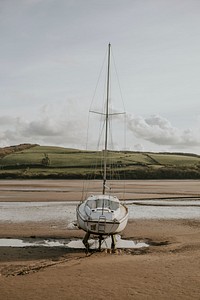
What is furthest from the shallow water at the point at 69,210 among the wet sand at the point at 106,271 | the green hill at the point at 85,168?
the green hill at the point at 85,168

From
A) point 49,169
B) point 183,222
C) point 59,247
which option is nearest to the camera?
point 59,247

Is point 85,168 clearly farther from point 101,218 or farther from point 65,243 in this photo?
point 101,218

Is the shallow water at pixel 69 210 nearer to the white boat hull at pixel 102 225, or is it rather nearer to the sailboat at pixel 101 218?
the sailboat at pixel 101 218

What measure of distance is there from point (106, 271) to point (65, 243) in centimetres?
779

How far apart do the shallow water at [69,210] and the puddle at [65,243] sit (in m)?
5.82

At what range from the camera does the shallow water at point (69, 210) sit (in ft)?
109

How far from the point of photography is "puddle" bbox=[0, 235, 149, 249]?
2330 cm

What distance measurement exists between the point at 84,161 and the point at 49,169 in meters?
13.4

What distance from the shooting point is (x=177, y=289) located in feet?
47.5

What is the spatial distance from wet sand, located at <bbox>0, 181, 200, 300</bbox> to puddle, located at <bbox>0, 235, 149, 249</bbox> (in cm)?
91

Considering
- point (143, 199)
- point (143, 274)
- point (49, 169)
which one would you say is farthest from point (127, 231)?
point (49, 169)

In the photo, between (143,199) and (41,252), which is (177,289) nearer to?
(41,252)

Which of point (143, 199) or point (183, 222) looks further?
point (143, 199)

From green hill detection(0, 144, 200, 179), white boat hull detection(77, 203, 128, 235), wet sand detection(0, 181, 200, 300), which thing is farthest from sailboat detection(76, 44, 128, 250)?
green hill detection(0, 144, 200, 179)
